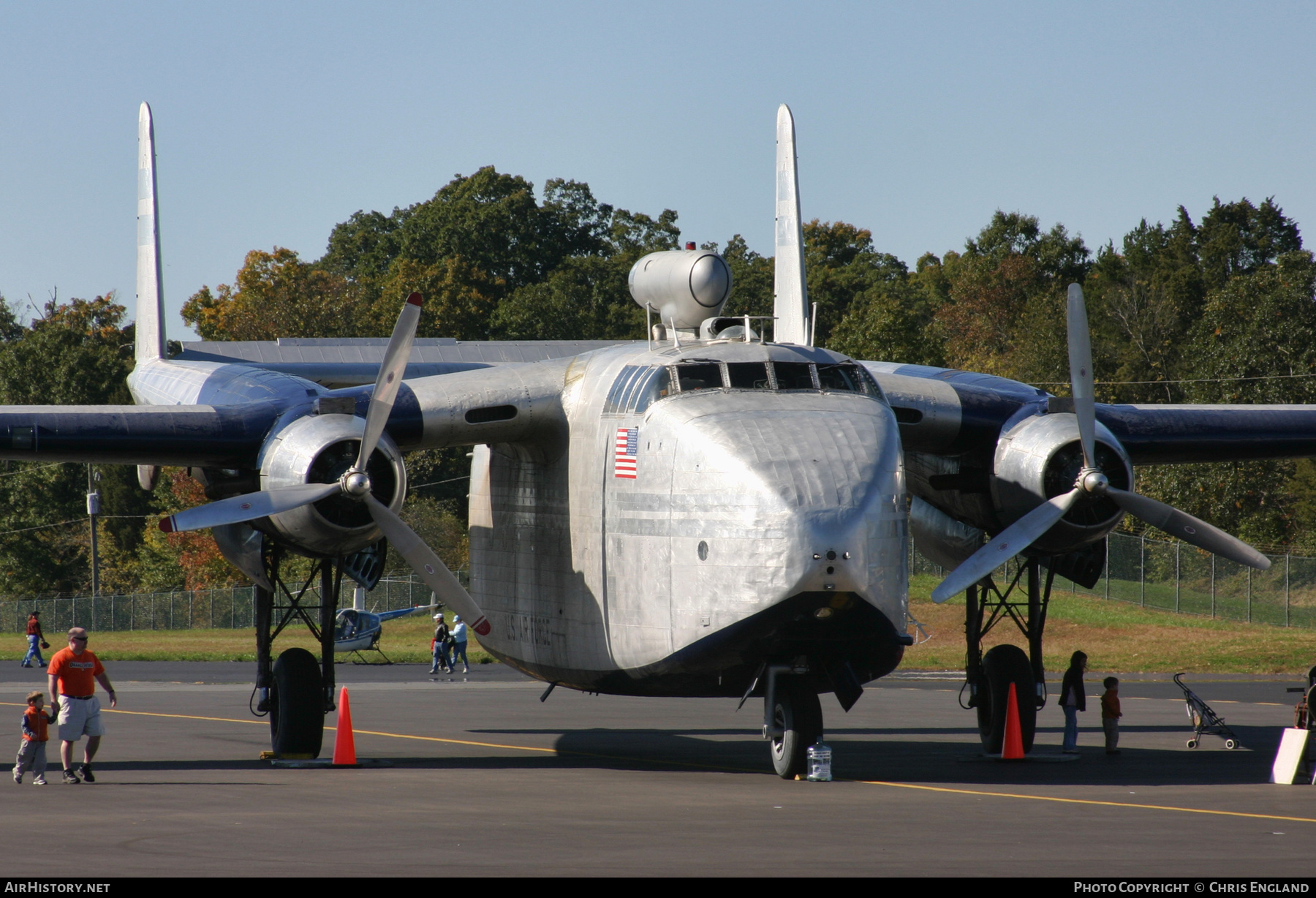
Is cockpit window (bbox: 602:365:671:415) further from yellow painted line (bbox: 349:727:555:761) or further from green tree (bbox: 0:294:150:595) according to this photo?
green tree (bbox: 0:294:150:595)

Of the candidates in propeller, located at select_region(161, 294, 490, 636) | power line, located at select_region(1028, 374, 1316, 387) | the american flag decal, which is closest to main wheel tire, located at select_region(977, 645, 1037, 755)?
the american flag decal

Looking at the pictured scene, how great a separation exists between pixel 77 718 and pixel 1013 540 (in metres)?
10.6

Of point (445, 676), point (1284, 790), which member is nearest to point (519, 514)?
point (1284, 790)

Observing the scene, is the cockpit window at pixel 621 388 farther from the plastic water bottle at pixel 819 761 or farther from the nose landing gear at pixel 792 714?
the plastic water bottle at pixel 819 761

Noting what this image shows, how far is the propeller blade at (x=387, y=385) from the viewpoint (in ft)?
57.0

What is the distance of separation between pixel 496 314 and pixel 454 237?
10.8 meters

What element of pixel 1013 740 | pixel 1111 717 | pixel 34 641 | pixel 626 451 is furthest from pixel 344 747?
pixel 34 641

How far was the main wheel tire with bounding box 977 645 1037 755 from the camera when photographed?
19750 millimetres

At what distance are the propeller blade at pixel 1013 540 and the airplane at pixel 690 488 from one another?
4 centimetres

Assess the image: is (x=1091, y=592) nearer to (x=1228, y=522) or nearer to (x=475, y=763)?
(x=1228, y=522)

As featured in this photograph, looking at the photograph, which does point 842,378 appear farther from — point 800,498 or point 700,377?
point 800,498

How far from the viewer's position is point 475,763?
19406 millimetres

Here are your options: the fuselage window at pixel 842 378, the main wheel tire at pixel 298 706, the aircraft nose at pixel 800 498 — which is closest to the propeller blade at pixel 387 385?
the main wheel tire at pixel 298 706

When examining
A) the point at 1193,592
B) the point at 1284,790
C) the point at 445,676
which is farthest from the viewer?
the point at 1193,592
